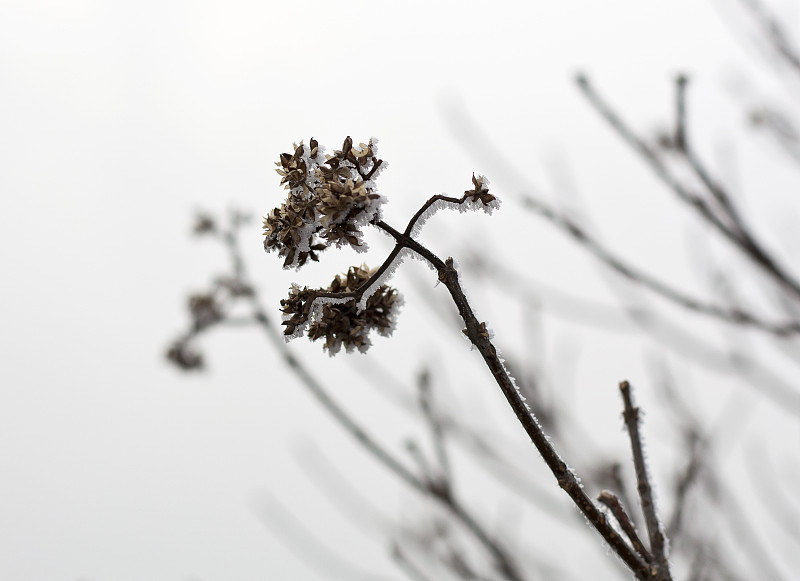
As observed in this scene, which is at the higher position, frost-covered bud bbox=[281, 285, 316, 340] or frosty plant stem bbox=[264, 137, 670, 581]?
frosty plant stem bbox=[264, 137, 670, 581]

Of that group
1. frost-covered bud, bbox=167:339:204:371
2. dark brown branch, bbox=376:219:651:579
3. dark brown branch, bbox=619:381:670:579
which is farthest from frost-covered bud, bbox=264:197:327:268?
frost-covered bud, bbox=167:339:204:371

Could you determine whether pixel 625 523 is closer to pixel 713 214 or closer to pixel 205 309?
pixel 713 214

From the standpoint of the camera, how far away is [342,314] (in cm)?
169

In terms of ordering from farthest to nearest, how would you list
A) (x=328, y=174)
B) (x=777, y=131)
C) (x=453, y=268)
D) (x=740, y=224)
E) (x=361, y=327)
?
(x=777, y=131), (x=740, y=224), (x=361, y=327), (x=328, y=174), (x=453, y=268)

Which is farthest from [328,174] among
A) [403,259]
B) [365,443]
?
[365,443]

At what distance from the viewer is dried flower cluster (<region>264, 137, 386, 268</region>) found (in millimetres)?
1518

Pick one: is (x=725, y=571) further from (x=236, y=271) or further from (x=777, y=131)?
(x=236, y=271)

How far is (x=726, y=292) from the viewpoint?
4469mm

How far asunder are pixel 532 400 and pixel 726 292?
1.73m

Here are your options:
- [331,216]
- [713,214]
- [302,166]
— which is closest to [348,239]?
[331,216]

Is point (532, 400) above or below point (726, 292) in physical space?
below

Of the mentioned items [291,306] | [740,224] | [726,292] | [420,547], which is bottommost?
[291,306]

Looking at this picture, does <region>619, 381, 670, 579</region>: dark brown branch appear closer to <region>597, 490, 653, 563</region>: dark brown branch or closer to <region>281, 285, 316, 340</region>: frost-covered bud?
<region>597, 490, 653, 563</region>: dark brown branch

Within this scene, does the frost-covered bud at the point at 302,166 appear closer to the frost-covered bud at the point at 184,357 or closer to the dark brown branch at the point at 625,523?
the dark brown branch at the point at 625,523
